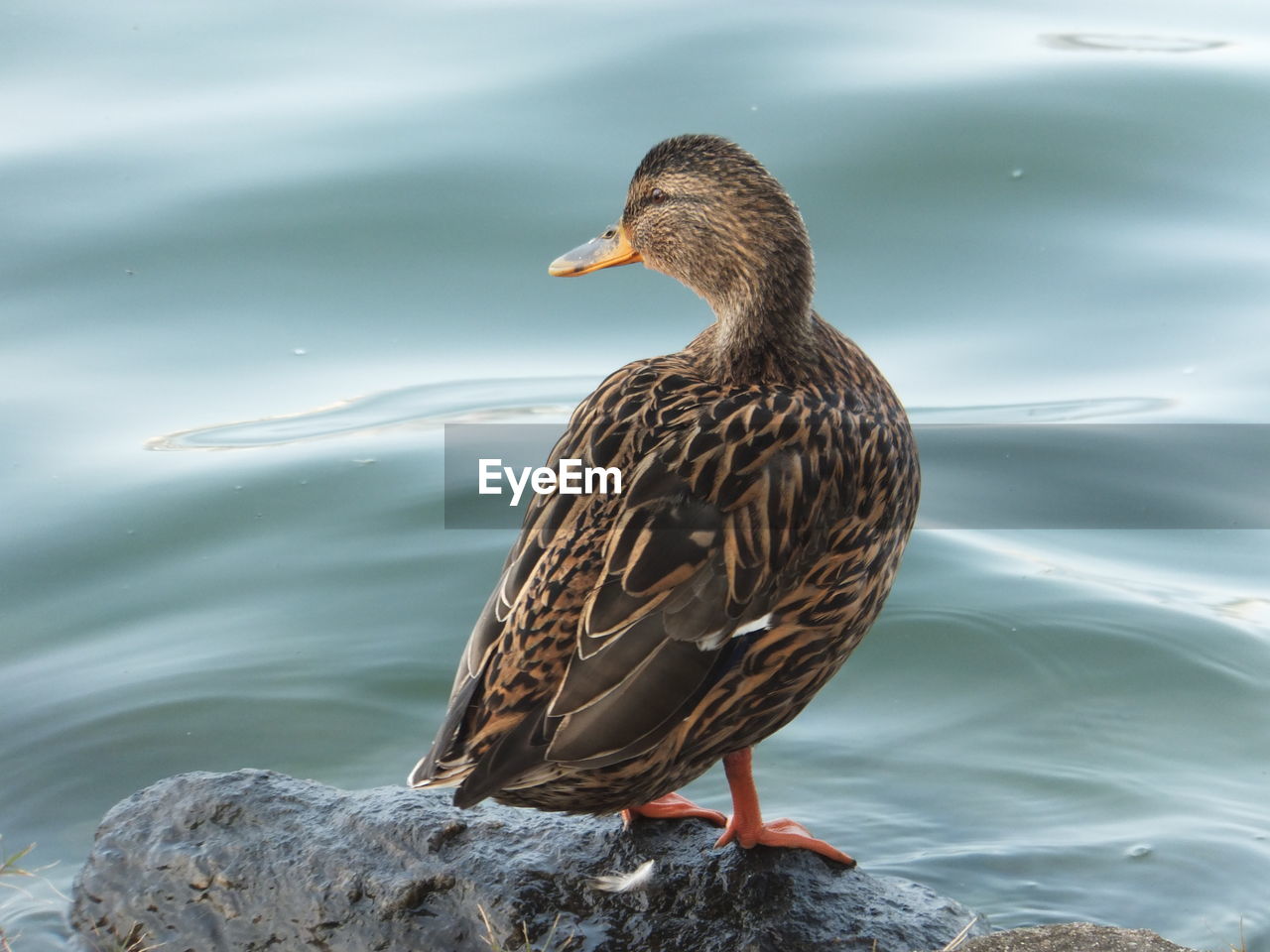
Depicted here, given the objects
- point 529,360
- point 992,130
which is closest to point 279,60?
point 529,360

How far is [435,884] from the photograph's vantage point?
3879mm

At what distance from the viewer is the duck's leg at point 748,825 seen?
404cm

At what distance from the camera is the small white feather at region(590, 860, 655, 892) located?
12.8 ft

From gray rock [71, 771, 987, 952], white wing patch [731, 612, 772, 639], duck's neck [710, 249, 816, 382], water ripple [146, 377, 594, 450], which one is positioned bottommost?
gray rock [71, 771, 987, 952]

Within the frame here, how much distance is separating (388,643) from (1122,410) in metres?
3.26

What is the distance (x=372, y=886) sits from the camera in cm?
386

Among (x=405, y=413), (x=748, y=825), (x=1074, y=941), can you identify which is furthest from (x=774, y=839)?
(x=405, y=413)

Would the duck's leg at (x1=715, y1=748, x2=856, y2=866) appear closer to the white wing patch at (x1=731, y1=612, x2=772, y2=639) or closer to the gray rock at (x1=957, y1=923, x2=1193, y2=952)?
the white wing patch at (x1=731, y1=612, x2=772, y2=639)

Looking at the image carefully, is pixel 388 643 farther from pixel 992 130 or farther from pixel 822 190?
pixel 992 130

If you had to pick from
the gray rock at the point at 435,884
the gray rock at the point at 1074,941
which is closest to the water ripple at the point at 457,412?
the gray rock at the point at 435,884

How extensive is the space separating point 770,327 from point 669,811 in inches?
48.3

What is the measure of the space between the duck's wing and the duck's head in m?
0.27

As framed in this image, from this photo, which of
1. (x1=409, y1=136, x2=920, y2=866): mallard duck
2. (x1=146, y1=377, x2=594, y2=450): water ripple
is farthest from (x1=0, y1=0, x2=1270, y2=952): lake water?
(x1=409, y1=136, x2=920, y2=866): mallard duck

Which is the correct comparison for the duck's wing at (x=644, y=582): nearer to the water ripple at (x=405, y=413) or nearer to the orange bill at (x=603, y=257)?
the orange bill at (x=603, y=257)
